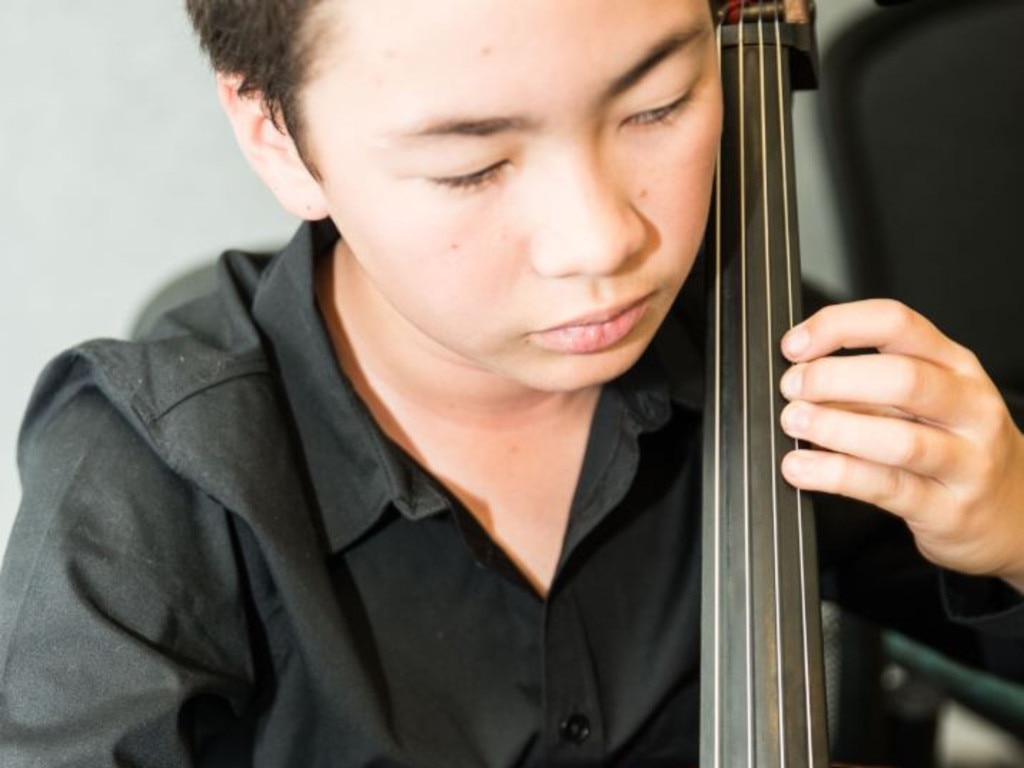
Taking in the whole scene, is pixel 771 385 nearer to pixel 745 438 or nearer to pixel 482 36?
pixel 745 438

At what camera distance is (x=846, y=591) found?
3.21ft

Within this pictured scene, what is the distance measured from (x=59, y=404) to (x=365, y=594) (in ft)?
0.60

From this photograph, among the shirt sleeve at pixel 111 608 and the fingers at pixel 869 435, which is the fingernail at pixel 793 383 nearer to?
the fingers at pixel 869 435

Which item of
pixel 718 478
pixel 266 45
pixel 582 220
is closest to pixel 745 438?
pixel 718 478

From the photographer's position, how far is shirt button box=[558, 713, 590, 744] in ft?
2.60

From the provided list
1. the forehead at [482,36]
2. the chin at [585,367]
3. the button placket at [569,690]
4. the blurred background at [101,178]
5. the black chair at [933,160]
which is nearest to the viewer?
the forehead at [482,36]

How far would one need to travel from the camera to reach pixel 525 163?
1.98 feet

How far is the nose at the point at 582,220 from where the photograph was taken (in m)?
0.60

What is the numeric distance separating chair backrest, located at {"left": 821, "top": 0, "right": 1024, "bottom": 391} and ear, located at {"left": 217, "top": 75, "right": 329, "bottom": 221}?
1.86ft

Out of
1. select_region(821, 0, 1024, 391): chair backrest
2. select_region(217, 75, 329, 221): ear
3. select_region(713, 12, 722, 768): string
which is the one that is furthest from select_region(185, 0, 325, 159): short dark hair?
select_region(821, 0, 1024, 391): chair backrest

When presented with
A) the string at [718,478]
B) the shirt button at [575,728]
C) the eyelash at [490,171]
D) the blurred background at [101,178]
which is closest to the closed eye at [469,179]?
the eyelash at [490,171]

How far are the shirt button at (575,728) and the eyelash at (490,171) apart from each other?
1.04 ft

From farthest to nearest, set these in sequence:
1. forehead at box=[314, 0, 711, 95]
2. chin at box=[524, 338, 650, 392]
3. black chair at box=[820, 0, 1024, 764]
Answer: black chair at box=[820, 0, 1024, 764] → chin at box=[524, 338, 650, 392] → forehead at box=[314, 0, 711, 95]

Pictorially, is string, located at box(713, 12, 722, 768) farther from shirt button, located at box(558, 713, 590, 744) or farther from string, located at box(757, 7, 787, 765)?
shirt button, located at box(558, 713, 590, 744)
